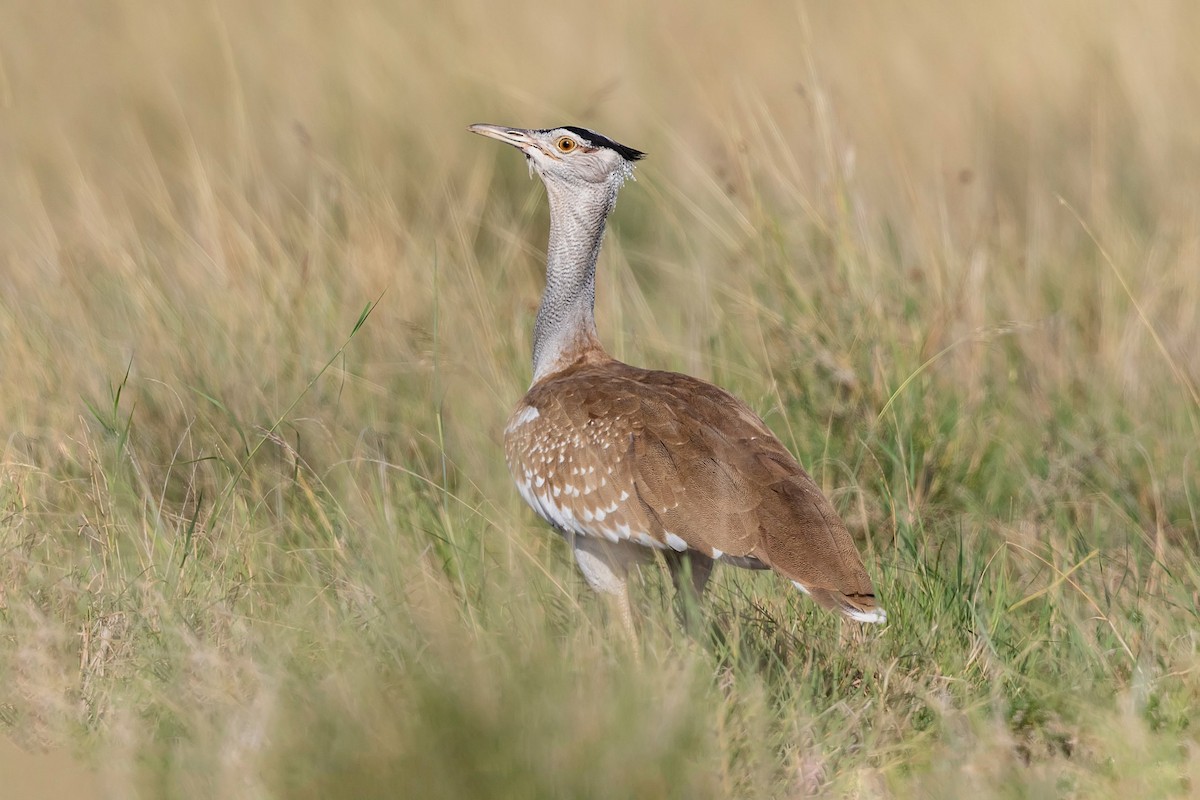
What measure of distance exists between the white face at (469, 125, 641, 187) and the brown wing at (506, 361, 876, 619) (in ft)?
2.19

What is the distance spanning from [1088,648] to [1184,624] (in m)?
0.39

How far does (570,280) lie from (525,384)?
2.17 ft

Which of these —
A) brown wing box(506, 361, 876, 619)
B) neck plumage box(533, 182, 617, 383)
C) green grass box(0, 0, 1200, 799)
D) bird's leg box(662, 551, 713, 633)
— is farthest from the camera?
neck plumage box(533, 182, 617, 383)

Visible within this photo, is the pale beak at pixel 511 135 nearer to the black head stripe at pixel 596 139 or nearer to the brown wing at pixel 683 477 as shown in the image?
the black head stripe at pixel 596 139

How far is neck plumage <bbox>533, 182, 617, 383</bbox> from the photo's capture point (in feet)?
14.5

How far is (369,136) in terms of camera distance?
23.7 feet

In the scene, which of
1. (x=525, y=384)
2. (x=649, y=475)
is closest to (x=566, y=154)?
(x=525, y=384)

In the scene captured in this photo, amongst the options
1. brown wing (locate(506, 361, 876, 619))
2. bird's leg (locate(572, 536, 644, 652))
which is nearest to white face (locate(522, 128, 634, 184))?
brown wing (locate(506, 361, 876, 619))

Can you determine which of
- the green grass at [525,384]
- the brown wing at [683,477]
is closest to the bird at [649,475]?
the brown wing at [683,477]

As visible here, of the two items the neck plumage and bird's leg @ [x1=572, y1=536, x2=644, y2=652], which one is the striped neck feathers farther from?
bird's leg @ [x1=572, y1=536, x2=644, y2=652]

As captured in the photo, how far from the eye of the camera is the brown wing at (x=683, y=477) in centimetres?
340

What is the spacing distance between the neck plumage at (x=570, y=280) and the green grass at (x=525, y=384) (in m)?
0.34

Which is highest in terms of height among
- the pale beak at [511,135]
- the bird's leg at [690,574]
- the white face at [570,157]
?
the pale beak at [511,135]

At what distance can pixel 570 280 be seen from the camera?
14.6 feet
